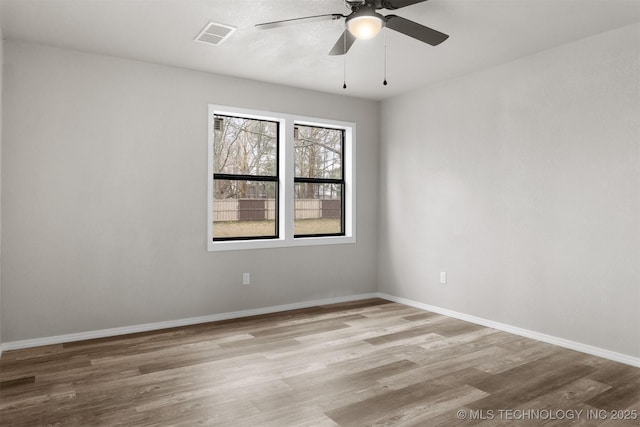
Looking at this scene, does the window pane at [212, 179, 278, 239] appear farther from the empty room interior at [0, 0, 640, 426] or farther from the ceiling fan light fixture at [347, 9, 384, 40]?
the ceiling fan light fixture at [347, 9, 384, 40]

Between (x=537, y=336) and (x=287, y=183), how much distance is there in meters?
3.02

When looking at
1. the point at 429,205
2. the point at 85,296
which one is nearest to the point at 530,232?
the point at 429,205

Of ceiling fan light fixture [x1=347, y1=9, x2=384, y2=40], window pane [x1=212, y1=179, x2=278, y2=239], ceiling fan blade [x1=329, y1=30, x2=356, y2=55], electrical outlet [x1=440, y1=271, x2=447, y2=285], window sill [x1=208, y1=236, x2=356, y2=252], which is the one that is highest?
ceiling fan blade [x1=329, y1=30, x2=356, y2=55]

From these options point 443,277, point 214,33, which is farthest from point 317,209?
point 214,33

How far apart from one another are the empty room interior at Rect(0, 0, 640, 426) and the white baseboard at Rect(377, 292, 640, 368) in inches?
0.9

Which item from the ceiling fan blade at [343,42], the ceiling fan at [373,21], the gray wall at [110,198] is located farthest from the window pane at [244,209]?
the ceiling fan at [373,21]

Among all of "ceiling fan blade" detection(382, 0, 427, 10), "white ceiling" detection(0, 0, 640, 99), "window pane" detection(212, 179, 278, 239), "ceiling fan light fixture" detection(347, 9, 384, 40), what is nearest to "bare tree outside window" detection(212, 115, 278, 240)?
"window pane" detection(212, 179, 278, 239)

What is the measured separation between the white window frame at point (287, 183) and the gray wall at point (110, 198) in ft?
0.26

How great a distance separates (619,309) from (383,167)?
311cm

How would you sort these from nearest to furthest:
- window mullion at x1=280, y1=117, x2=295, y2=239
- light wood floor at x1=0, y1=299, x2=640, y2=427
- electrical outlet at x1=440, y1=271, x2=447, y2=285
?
light wood floor at x1=0, y1=299, x2=640, y2=427, electrical outlet at x1=440, y1=271, x2=447, y2=285, window mullion at x1=280, y1=117, x2=295, y2=239

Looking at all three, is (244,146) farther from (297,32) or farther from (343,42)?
(343,42)

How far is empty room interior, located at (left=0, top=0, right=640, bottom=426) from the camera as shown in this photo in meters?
2.90

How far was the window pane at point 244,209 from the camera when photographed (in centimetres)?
481

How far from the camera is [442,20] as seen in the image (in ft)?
10.7
